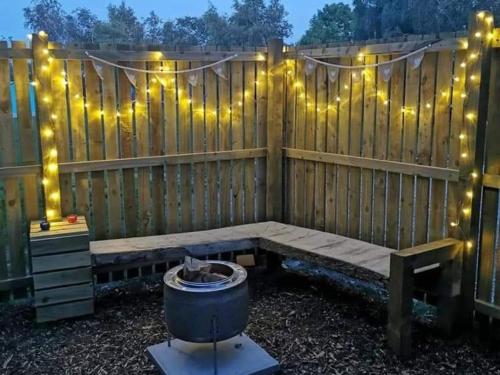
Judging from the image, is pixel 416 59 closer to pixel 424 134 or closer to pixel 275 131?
pixel 424 134

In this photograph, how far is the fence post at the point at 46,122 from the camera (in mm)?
3920

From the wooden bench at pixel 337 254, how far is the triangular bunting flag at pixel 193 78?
1.36m

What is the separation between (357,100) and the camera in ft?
13.9

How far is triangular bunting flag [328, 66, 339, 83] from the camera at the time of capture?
436cm

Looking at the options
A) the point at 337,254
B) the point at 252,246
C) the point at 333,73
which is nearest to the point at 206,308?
the point at 337,254

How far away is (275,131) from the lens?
4992mm

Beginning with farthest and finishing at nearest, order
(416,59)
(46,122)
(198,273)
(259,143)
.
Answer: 1. (259,143)
2. (46,122)
3. (416,59)
4. (198,273)

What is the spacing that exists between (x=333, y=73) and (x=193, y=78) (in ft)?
4.11

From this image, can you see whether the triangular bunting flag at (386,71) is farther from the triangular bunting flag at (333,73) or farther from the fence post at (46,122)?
the fence post at (46,122)

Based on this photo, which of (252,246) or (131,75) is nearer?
(131,75)

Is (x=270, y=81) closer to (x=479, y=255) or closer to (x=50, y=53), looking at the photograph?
(x=50, y=53)

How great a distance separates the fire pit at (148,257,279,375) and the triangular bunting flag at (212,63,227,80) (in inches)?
84.7

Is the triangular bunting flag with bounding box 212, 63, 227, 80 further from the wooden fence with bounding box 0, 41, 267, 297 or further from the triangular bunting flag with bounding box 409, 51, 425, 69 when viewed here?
the triangular bunting flag with bounding box 409, 51, 425, 69

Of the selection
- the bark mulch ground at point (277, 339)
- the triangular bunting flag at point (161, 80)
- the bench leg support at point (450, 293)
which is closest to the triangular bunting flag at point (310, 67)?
the triangular bunting flag at point (161, 80)
